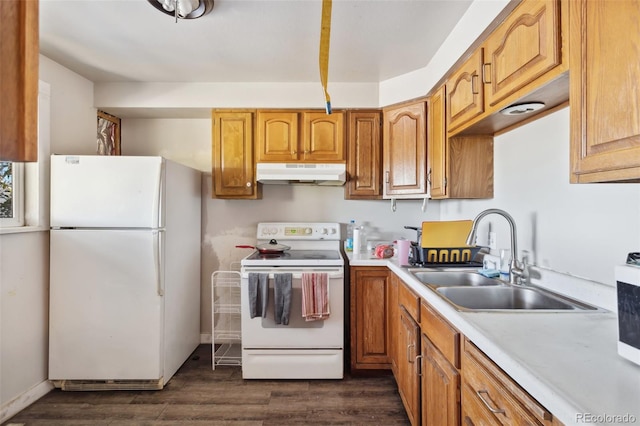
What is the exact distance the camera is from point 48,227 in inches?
81.9

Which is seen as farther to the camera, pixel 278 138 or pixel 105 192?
pixel 278 138

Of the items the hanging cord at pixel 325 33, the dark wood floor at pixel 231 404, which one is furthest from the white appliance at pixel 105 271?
the hanging cord at pixel 325 33

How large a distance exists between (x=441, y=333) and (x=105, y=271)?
83.3 inches

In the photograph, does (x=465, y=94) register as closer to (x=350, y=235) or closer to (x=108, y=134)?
(x=350, y=235)

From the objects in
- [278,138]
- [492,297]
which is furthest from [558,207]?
[278,138]

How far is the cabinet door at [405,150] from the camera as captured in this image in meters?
2.31

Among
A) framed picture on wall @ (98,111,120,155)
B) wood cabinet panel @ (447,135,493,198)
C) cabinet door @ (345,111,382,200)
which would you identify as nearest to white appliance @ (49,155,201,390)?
framed picture on wall @ (98,111,120,155)

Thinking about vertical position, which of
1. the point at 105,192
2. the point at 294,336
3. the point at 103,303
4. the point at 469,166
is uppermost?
the point at 469,166

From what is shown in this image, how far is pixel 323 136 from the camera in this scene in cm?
256

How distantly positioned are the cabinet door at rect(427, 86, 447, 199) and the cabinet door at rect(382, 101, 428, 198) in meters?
0.05

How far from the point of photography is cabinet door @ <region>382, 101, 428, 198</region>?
7.58ft

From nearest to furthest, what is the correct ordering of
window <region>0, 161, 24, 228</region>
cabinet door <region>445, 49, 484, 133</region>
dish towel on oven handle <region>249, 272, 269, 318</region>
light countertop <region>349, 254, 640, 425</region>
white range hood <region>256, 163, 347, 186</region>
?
light countertop <region>349, 254, 640, 425</region> → cabinet door <region>445, 49, 484, 133</region> → window <region>0, 161, 24, 228</region> → dish towel on oven handle <region>249, 272, 269, 318</region> → white range hood <region>256, 163, 347, 186</region>

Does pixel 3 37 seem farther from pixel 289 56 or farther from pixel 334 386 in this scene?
pixel 334 386

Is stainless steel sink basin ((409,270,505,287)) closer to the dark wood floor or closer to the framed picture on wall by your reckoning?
the dark wood floor
